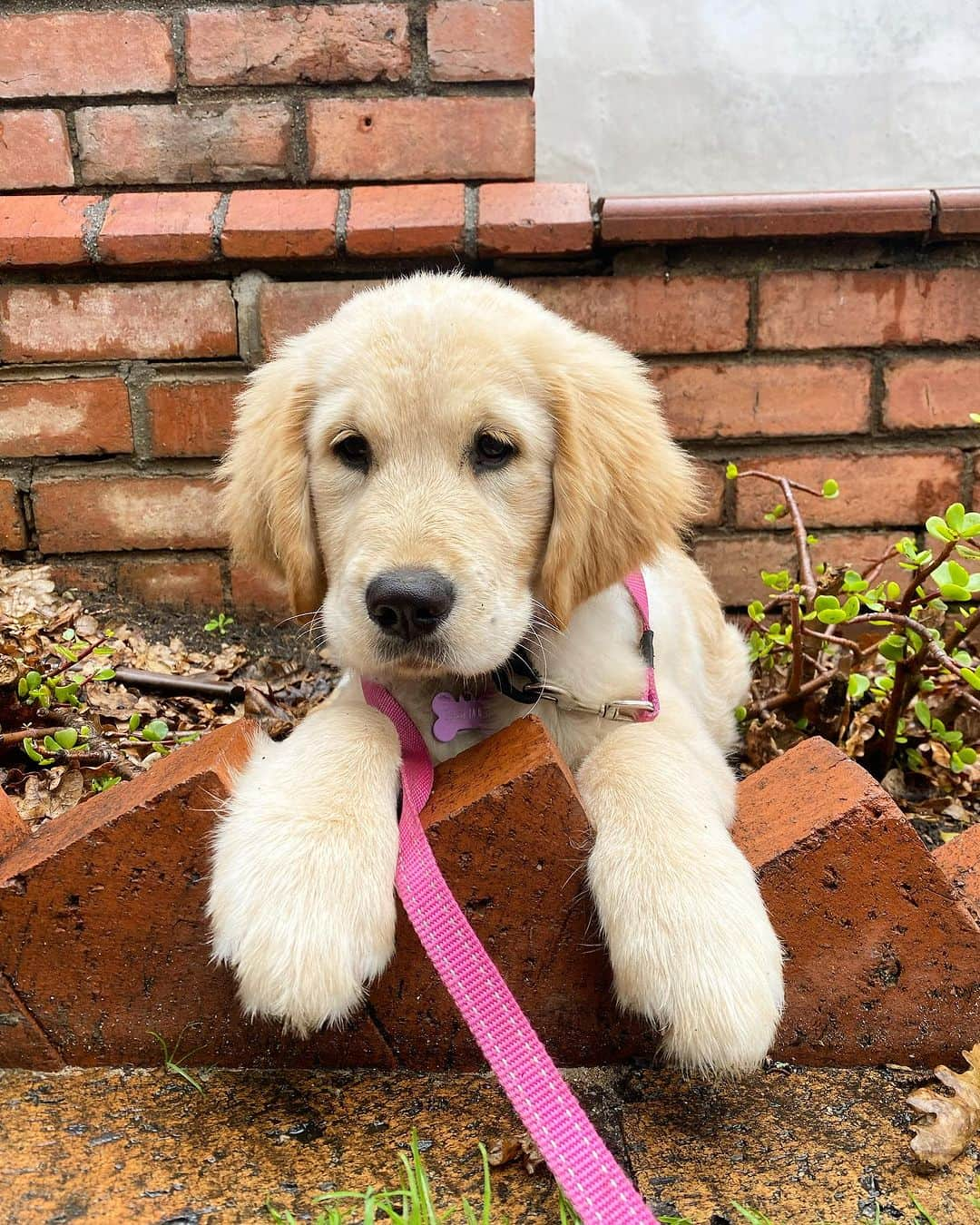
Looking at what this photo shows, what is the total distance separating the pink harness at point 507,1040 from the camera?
1121 mm

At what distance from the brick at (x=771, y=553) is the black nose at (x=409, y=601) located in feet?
5.67

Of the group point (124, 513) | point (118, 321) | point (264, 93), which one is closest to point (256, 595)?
point (124, 513)

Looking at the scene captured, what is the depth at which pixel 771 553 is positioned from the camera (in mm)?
3139

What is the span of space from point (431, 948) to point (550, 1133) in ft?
0.92

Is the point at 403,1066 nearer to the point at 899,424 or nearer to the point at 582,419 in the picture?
the point at 582,419

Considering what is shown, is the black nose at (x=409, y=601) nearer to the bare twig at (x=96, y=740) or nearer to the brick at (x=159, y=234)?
the bare twig at (x=96, y=740)

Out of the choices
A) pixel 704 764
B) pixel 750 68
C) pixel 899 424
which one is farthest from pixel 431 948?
pixel 750 68

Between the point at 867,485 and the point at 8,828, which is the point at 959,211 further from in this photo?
the point at 8,828

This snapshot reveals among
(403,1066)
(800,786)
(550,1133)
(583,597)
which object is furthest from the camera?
(583,597)

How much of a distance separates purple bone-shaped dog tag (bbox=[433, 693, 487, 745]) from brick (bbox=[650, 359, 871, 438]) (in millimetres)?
1461

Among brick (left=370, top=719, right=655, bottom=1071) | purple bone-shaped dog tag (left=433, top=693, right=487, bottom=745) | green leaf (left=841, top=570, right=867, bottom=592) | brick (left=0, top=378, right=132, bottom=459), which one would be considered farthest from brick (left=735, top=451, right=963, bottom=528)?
brick (left=0, top=378, right=132, bottom=459)

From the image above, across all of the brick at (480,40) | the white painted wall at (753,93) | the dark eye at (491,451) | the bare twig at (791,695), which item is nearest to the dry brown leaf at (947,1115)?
the bare twig at (791,695)

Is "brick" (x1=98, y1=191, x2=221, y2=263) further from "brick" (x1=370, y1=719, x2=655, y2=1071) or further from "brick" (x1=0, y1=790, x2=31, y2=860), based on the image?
"brick" (x1=370, y1=719, x2=655, y2=1071)

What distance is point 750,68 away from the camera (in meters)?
3.46
